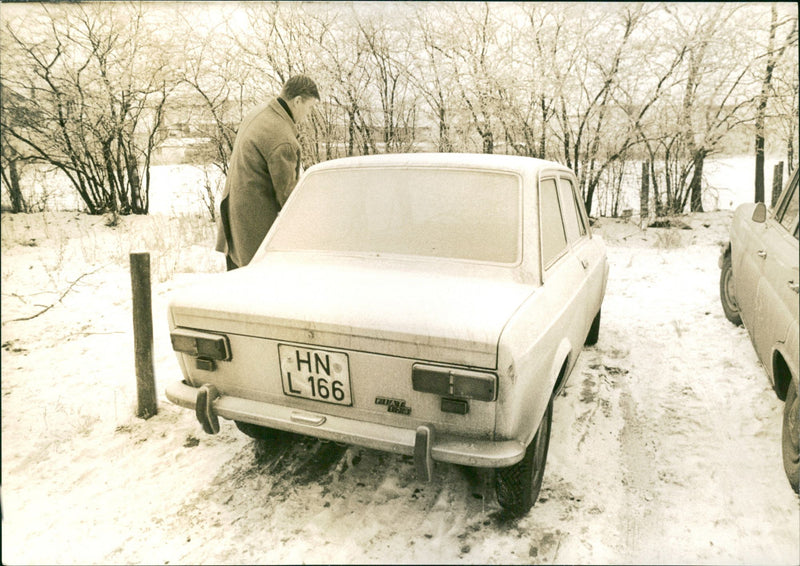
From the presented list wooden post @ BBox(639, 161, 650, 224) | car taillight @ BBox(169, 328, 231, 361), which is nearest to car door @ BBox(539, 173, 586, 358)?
car taillight @ BBox(169, 328, 231, 361)

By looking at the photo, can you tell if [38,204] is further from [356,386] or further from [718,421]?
[718,421]

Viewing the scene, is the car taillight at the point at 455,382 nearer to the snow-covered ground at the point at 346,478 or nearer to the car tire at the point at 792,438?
the snow-covered ground at the point at 346,478

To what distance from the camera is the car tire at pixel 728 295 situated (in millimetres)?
5016

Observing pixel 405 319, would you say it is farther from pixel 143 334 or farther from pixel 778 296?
pixel 778 296

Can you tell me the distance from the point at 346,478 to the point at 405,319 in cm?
117

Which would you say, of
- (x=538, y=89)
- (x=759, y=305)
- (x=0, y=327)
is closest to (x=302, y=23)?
(x=538, y=89)

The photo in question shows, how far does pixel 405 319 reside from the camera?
207 cm

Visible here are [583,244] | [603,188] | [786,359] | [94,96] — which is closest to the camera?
[786,359]

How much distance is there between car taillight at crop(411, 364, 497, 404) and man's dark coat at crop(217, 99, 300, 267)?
2295 millimetres

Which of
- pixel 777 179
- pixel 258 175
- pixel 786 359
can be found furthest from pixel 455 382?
pixel 777 179

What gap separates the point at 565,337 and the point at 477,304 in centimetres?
79

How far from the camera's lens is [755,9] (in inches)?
287

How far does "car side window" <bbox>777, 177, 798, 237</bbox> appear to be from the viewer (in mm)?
3219

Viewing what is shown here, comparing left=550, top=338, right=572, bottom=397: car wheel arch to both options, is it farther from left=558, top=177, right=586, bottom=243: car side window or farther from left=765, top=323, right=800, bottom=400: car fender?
left=765, top=323, right=800, bottom=400: car fender
